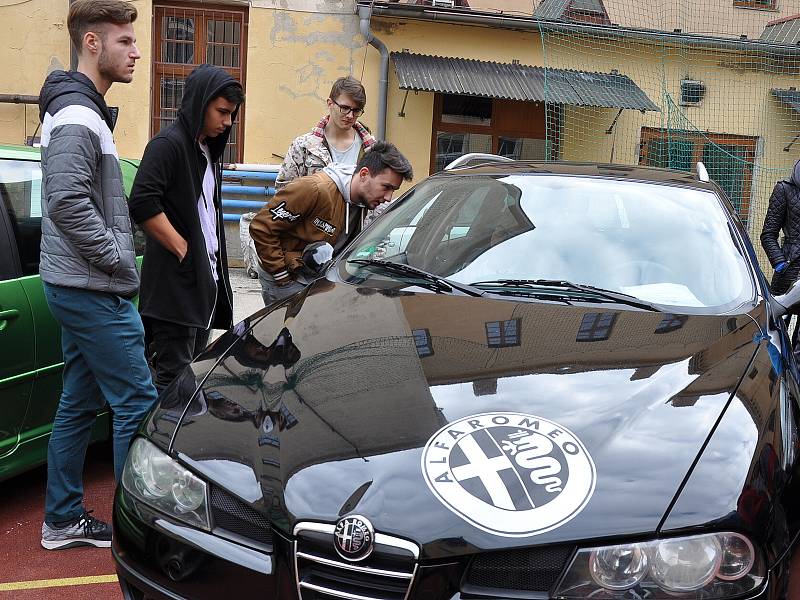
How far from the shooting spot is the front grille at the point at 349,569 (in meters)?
1.75

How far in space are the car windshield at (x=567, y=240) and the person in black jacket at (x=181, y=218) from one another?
0.64m

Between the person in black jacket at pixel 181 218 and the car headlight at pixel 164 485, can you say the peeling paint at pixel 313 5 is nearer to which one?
the person in black jacket at pixel 181 218

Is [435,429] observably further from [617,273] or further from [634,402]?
[617,273]

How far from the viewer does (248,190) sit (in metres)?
11.4

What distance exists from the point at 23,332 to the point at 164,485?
1.64 metres

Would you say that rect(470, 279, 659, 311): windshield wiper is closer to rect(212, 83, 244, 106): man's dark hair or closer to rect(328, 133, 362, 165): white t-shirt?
rect(212, 83, 244, 106): man's dark hair

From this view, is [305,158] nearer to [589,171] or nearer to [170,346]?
[170,346]

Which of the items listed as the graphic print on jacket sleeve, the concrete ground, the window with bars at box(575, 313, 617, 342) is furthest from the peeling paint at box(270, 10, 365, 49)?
the window with bars at box(575, 313, 617, 342)

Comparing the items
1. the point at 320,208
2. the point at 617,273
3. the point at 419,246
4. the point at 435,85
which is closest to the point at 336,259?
the point at 419,246

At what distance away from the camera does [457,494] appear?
1.83m

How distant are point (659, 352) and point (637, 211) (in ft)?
3.25

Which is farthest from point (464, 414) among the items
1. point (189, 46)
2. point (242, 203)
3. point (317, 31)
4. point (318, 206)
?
point (189, 46)

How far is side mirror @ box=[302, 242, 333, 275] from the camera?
10.9ft

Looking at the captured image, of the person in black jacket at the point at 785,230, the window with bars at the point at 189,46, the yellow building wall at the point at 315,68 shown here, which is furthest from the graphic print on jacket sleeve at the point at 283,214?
the yellow building wall at the point at 315,68
